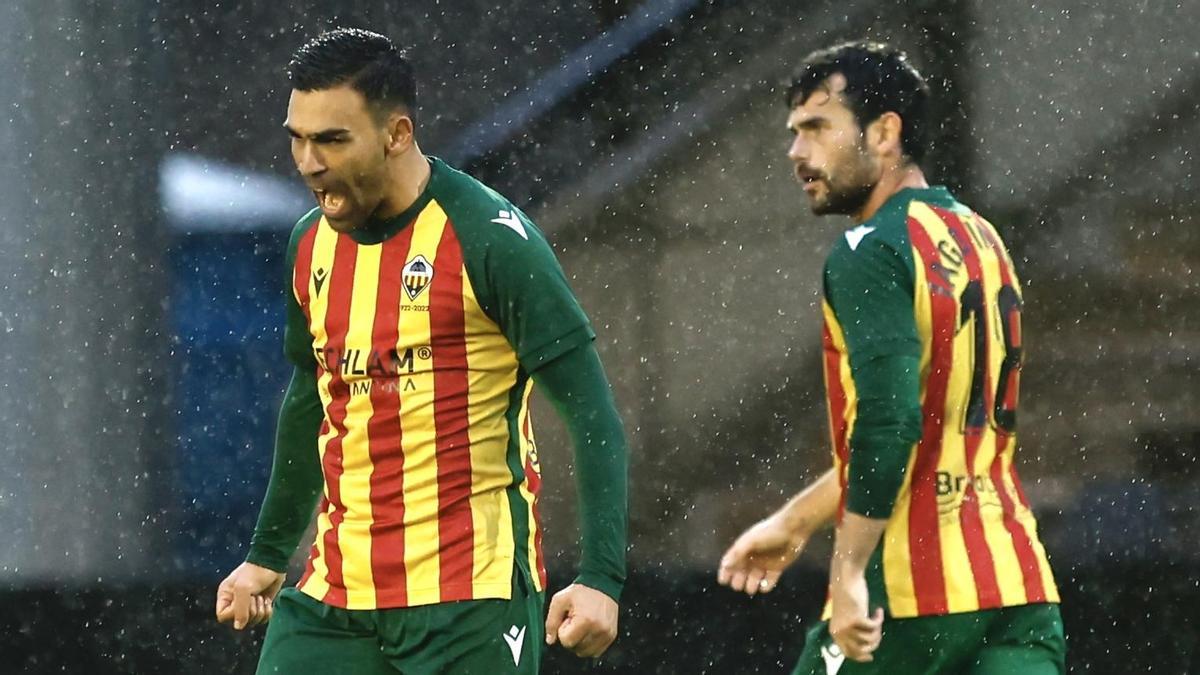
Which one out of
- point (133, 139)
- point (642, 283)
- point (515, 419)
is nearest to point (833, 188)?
point (515, 419)

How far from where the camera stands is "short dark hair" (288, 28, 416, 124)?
3.74m

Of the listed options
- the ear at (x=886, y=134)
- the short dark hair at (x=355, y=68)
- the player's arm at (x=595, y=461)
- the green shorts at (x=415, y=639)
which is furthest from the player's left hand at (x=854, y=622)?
the short dark hair at (x=355, y=68)

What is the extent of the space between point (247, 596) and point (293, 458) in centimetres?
26

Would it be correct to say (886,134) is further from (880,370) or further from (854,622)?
(854,622)

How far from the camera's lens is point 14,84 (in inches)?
262

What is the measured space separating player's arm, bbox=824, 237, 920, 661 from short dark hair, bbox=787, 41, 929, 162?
32 cm

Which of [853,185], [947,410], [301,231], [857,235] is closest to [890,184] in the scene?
[853,185]

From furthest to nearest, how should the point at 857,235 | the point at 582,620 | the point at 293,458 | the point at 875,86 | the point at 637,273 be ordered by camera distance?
1. the point at 637,273
2. the point at 293,458
3. the point at 875,86
4. the point at 857,235
5. the point at 582,620

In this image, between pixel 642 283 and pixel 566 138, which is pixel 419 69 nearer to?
pixel 566 138

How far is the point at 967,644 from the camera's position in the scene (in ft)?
11.9

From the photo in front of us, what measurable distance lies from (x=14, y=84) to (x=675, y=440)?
2.27 metres

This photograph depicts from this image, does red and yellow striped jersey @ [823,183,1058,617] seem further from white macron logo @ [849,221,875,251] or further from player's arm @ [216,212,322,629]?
player's arm @ [216,212,322,629]

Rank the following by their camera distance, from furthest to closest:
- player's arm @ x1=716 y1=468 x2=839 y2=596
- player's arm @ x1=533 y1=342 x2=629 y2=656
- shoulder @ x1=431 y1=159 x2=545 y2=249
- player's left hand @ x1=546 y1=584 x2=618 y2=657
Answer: player's arm @ x1=716 y1=468 x2=839 y2=596
shoulder @ x1=431 y1=159 x2=545 y2=249
player's arm @ x1=533 y1=342 x2=629 y2=656
player's left hand @ x1=546 y1=584 x2=618 y2=657

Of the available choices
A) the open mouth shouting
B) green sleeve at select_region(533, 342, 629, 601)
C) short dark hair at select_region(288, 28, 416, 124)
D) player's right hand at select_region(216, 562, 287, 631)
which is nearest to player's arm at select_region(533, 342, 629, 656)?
green sleeve at select_region(533, 342, 629, 601)
